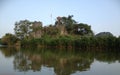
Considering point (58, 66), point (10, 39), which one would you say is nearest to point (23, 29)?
point (10, 39)

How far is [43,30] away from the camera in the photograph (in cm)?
6053

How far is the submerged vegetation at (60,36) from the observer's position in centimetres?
4406

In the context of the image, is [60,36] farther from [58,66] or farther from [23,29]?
[58,66]

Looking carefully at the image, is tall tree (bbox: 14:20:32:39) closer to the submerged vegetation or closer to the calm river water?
the submerged vegetation

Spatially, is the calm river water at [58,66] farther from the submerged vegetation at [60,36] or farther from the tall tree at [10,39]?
the tall tree at [10,39]

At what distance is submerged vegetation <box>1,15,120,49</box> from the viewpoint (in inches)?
1735

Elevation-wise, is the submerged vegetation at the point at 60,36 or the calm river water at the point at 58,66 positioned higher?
the submerged vegetation at the point at 60,36

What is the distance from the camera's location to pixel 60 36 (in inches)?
2111

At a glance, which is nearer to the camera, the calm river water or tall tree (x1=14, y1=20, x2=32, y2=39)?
the calm river water

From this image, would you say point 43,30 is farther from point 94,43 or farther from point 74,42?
point 94,43

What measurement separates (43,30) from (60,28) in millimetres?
5305

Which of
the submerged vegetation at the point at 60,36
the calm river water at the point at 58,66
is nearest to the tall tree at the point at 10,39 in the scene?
the submerged vegetation at the point at 60,36

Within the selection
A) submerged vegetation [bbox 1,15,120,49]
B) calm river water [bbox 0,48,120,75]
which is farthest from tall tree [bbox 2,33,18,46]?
calm river water [bbox 0,48,120,75]

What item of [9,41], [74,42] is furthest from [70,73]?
[9,41]
